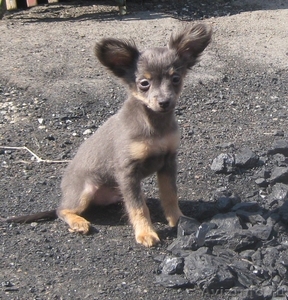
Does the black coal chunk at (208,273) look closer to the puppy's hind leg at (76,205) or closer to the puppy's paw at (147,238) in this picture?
the puppy's paw at (147,238)

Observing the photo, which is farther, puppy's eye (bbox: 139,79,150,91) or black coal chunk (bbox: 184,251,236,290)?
puppy's eye (bbox: 139,79,150,91)

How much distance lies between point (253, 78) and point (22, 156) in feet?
Result: 11.0

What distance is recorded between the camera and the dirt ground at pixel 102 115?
5.63 metres

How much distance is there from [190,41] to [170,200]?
1268 millimetres

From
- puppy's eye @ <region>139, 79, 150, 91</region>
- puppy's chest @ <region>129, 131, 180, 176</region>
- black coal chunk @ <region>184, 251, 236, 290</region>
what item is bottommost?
black coal chunk @ <region>184, 251, 236, 290</region>

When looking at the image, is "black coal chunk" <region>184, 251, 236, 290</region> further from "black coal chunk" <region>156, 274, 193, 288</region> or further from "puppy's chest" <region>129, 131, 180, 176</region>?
"puppy's chest" <region>129, 131, 180, 176</region>

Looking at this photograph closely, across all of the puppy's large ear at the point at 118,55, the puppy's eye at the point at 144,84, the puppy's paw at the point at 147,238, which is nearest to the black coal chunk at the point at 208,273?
the puppy's paw at the point at 147,238

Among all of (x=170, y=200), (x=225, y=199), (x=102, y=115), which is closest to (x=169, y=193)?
(x=170, y=200)

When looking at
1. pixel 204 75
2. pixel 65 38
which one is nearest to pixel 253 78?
pixel 204 75

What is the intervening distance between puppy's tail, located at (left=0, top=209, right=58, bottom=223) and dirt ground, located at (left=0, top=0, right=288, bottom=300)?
6 cm

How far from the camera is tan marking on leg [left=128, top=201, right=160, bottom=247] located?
5.96 meters

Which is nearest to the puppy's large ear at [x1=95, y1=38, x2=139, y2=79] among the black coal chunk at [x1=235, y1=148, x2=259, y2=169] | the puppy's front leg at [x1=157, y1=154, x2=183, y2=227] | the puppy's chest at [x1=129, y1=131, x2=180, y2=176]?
the puppy's chest at [x1=129, y1=131, x2=180, y2=176]

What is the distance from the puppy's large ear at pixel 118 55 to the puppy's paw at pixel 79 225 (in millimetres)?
1183

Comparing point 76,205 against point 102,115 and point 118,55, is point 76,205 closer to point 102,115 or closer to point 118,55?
point 118,55
